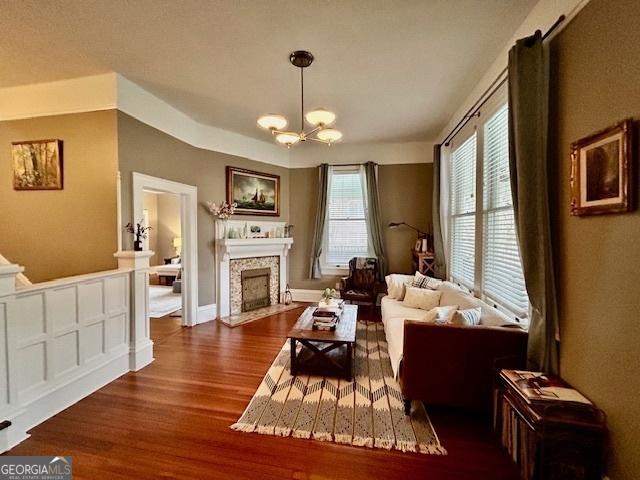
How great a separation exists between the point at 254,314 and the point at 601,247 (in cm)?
455

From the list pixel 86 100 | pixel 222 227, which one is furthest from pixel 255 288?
pixel 86 100

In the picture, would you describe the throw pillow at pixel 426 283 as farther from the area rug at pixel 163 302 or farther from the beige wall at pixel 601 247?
the area rug at pixel 163 302

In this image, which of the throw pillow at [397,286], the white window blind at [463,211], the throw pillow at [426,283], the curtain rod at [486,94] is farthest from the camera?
the throw pillow at [397,286]

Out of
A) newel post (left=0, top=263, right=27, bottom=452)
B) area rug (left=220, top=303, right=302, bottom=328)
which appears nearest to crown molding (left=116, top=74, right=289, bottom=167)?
newel post (left=0, top=263, right=27, bottom=452)

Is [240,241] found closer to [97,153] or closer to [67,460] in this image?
Answer: [97,153]

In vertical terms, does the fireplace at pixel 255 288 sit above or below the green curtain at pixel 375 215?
below

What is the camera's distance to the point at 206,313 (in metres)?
4.64

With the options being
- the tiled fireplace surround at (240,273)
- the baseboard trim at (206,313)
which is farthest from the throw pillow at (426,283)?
the baseboard trim at (206,313)

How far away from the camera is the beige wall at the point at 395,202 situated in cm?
541

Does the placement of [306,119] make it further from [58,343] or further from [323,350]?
[58,343]

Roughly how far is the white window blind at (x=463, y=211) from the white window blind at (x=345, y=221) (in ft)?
5.69

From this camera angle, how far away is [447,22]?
2256mm

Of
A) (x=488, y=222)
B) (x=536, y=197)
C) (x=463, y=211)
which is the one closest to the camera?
(x=536, y=197)

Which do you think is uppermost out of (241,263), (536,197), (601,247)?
(536,197)
